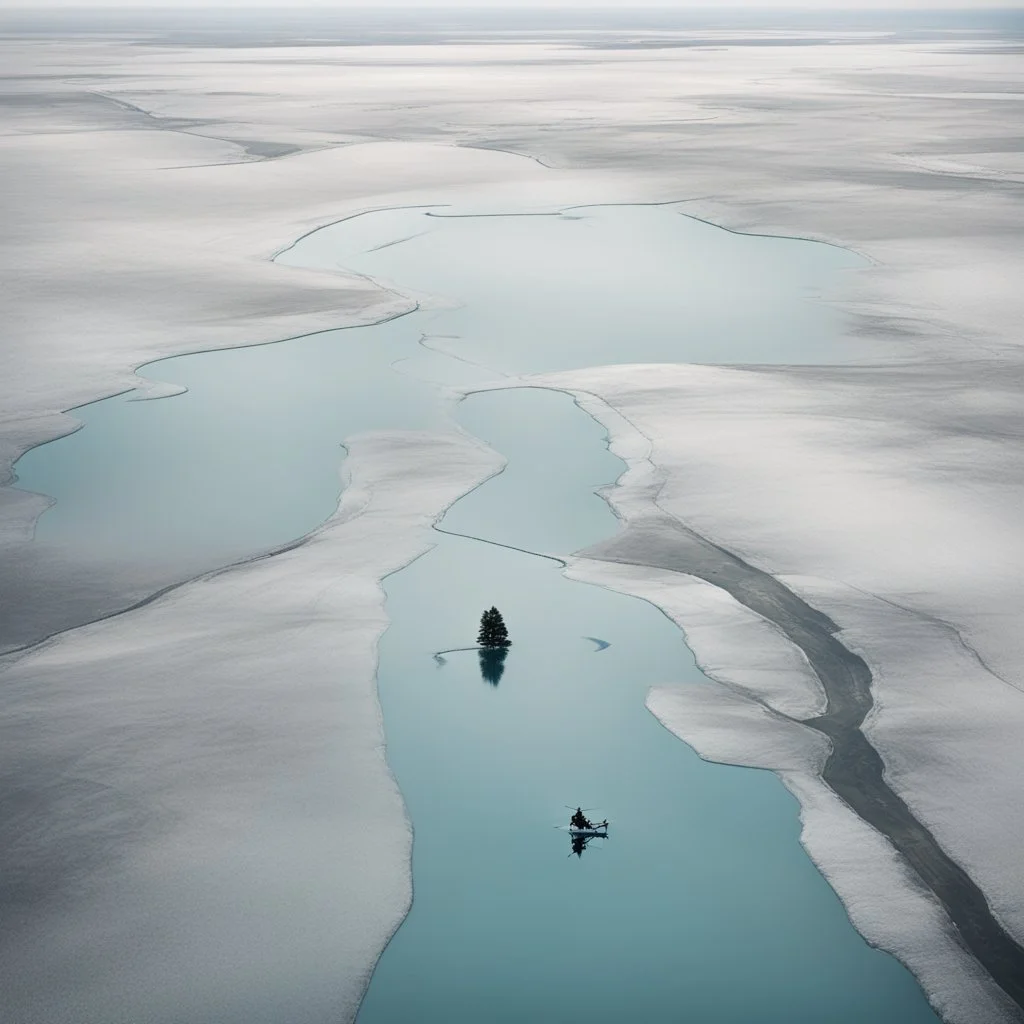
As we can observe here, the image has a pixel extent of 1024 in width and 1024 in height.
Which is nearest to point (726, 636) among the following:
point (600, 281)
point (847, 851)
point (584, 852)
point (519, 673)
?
point (519, 673)

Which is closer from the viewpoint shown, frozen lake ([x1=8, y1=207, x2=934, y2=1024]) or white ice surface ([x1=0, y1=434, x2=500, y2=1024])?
white ice surface ([x1=0, y1=434, x2=500, y2=1024])

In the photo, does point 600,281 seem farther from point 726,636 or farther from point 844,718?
point 844,718

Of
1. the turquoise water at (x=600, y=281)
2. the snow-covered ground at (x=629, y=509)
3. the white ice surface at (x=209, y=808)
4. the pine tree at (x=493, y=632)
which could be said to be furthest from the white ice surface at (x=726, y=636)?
the turquoise water at (x=600, y=281)

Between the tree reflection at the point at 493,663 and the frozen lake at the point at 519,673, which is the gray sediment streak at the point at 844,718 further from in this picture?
the tree reflection at the point at 493,663

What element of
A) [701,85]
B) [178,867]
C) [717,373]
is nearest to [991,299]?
[717,373]

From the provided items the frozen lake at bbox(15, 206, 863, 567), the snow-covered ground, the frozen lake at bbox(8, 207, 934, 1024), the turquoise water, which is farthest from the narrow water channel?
the turquoise water

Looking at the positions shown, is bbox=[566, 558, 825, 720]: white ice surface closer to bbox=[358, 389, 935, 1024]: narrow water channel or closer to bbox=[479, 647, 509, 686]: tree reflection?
bbox=[358, 389, 935, 1024]: narrow water channel
